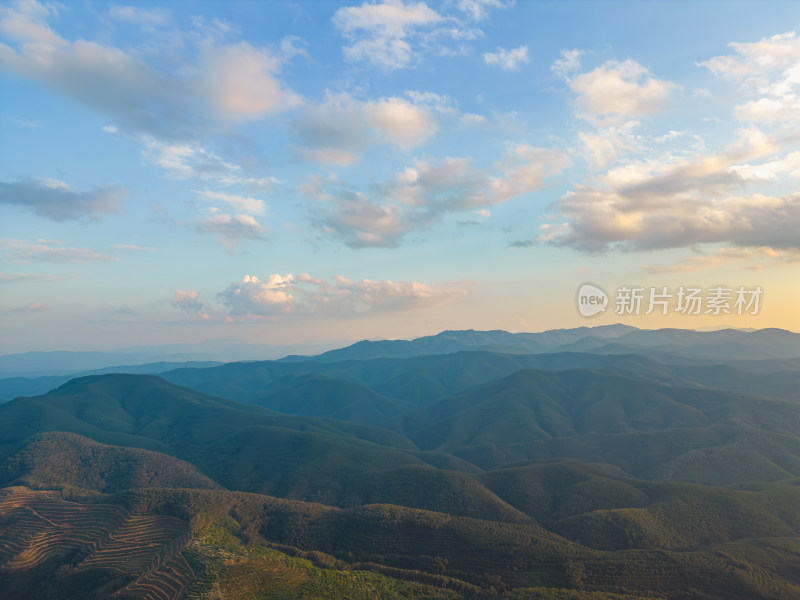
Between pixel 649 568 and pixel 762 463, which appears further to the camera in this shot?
pixel 762 463

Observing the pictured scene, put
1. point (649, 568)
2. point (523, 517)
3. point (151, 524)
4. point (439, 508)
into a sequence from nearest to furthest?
point (649, 568), point (151, 524), point (523, 517), point (439, 508)

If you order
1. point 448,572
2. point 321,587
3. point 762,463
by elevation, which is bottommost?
point 762,463

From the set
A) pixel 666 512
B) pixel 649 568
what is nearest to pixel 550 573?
pixel 649 568

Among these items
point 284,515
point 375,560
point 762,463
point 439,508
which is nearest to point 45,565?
point 284,515

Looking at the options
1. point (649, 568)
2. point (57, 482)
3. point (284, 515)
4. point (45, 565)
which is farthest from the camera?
point (57, 482)

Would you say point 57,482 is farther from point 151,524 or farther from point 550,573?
point 550,573

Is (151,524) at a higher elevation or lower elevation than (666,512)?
higher
